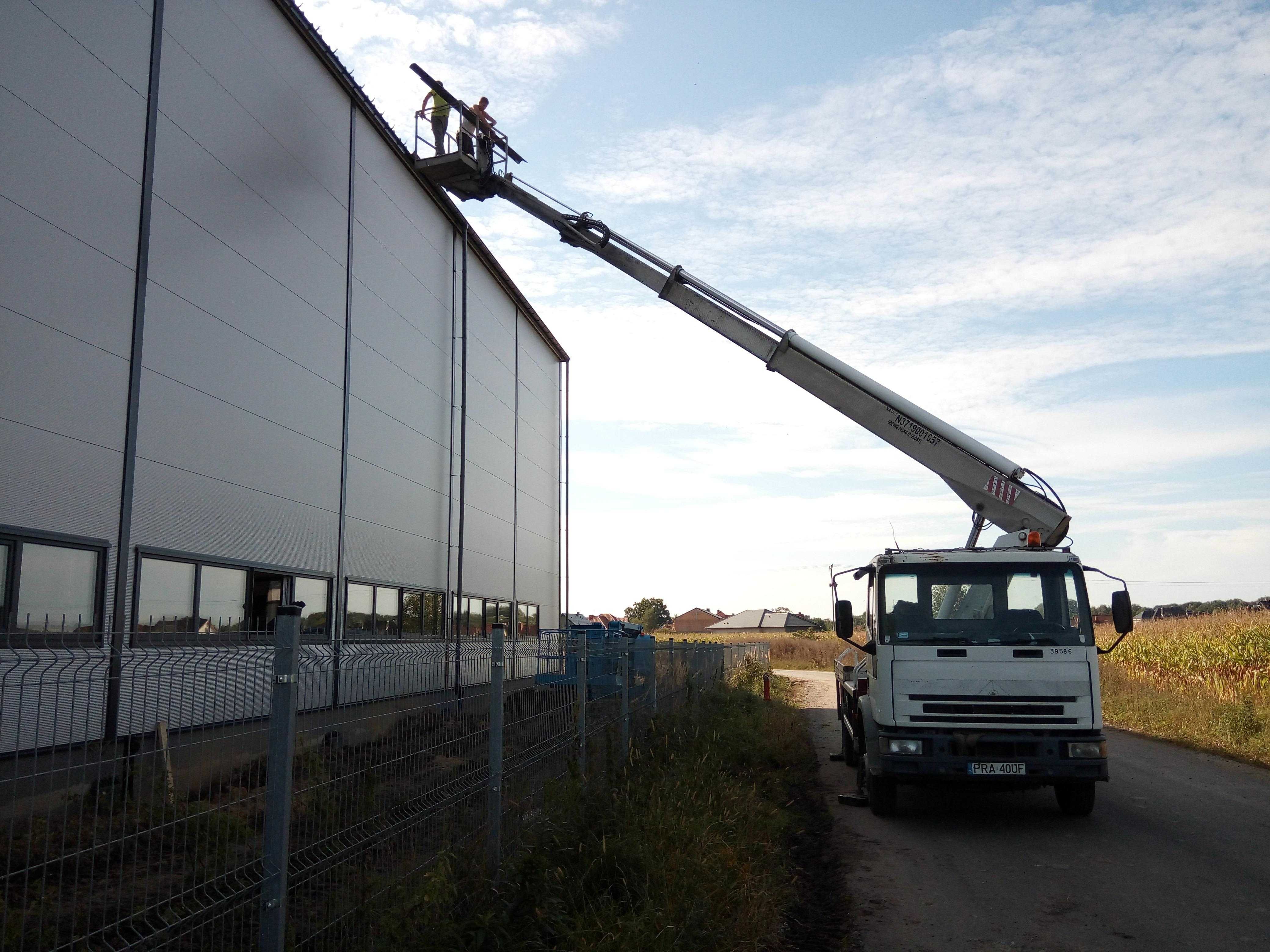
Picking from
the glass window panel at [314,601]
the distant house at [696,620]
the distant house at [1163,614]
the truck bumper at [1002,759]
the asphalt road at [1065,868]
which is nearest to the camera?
the asphalt road at [1065,868]

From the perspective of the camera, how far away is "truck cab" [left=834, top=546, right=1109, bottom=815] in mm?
9633

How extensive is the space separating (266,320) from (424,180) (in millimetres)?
6920

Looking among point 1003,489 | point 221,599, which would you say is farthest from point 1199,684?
point 221,599

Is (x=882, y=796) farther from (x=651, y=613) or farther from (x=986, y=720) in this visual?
(x=651, y=613)

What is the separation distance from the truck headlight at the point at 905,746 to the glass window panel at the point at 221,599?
752 centimetres

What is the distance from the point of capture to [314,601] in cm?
1513

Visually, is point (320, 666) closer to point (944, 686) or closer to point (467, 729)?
point (467, 729)

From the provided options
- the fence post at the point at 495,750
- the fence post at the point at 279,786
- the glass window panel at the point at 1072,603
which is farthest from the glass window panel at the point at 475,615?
the fence post at the point at 279,786

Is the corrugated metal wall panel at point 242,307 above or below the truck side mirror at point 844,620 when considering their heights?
above

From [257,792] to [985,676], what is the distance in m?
7.84

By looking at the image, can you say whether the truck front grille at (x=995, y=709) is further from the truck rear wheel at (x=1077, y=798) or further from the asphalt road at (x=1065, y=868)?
the asphalt road at (x=1065, y=868)

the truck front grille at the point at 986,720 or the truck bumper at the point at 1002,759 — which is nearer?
the truck bumper at the point at 1002,759

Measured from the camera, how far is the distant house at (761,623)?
116m

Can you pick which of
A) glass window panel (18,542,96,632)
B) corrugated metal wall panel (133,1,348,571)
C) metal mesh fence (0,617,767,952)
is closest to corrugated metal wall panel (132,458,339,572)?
corrugated metal wall panel (133,1,348,571)
